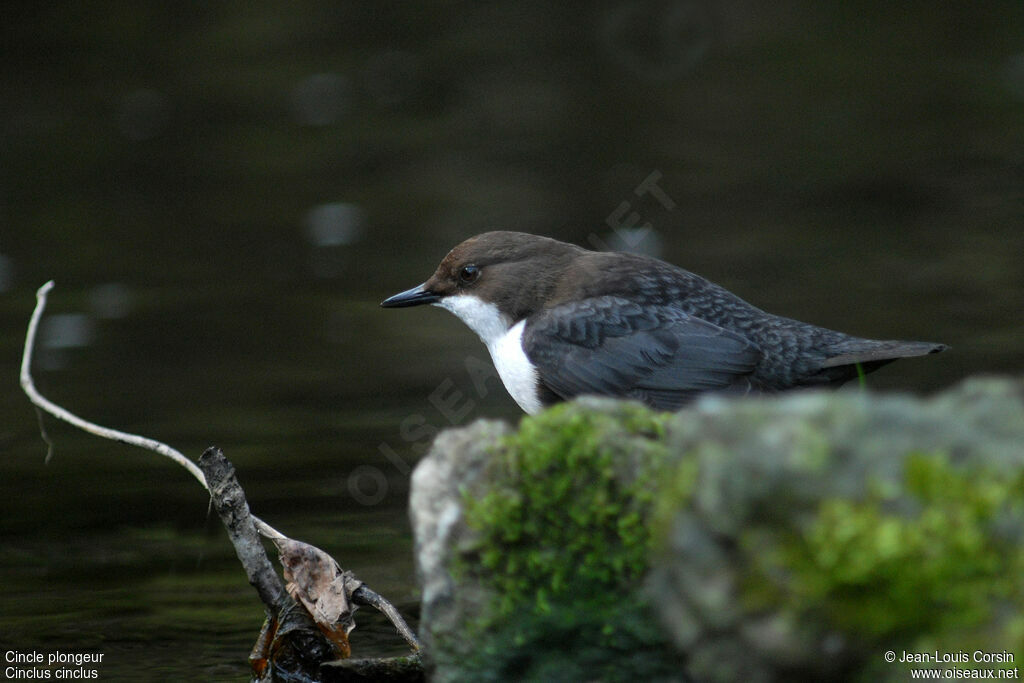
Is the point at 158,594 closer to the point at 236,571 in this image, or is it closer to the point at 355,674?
the point at 236,571

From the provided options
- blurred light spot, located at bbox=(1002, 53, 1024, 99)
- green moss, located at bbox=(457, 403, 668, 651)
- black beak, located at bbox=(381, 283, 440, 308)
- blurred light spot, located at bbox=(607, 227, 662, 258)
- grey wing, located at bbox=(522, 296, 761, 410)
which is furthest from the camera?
blurred light spot, located at bbox=(1002, 53, 1024, 99)

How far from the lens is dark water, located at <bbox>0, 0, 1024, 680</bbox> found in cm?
514

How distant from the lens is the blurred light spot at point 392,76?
13.2 m

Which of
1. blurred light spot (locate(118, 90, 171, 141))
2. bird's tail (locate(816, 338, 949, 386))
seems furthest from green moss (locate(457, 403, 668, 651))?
blurred light spot (locate(118, 90, 171, 141))

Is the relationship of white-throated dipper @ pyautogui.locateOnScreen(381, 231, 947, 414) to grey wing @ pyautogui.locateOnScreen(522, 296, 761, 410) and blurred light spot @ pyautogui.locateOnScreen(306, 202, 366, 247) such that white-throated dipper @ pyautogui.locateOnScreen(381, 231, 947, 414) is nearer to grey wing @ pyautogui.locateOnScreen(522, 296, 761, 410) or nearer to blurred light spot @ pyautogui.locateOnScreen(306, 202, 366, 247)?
grey wing @ pyautogui.locateOnScreen(522, 296, 761, 410)

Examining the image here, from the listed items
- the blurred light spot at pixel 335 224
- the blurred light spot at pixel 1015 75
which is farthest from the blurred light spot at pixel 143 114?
the blurred light spot at pixel 1015 75

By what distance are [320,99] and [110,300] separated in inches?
210

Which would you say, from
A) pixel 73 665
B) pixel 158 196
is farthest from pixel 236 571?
pixel 158 196

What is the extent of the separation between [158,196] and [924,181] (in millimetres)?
5957

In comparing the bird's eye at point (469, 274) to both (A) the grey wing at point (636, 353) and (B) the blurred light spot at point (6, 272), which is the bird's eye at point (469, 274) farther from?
(B) the blurred light spot at point (6, 272)

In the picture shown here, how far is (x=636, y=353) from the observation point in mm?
4422

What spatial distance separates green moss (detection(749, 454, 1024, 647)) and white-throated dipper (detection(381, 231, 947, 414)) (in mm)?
2218

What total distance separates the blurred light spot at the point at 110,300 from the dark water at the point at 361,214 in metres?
0.03

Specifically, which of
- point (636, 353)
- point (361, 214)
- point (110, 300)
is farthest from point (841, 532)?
point (361, 214)
